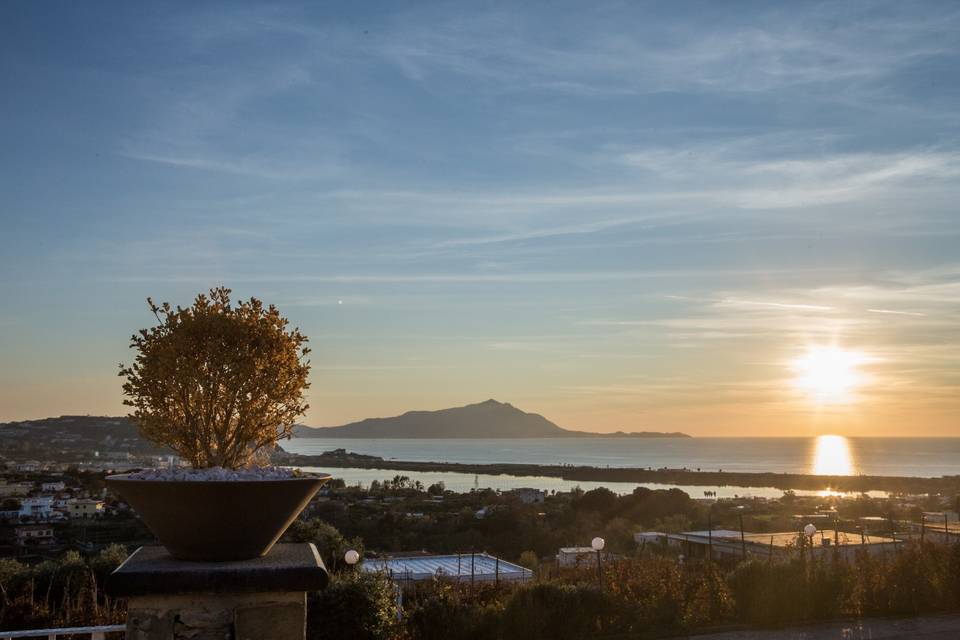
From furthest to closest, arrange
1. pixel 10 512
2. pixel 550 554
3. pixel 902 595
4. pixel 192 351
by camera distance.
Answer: pixel 550 554 → pixel 10 512 → pixel 902 595 → pixel 192 351

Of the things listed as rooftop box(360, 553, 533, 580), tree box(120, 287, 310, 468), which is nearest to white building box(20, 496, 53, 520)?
rooftop box(360, 553, 533, 580)

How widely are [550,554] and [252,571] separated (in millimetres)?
27302

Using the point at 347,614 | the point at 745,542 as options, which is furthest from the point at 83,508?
the point at 347,614

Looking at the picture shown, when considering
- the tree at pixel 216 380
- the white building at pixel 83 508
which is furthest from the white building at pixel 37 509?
the tree at pixel 216 380

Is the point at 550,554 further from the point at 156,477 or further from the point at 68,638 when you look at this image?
the point at 156,477

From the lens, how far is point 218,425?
10.9ft

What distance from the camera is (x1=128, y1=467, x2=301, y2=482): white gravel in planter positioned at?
120 inches

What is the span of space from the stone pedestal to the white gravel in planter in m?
0.33

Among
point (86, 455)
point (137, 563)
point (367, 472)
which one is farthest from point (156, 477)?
point (367, 472)

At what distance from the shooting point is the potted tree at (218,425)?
3004 millimetres

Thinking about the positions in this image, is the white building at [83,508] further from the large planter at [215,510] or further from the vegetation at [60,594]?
the large planter at [215,510]

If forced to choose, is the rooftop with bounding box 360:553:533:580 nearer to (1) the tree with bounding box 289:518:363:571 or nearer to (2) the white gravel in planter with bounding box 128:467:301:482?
(1) the tree with bounding box 289:518:363:571

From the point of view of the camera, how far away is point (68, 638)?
6.93 meters

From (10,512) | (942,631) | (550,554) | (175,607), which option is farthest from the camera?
(550,554)
